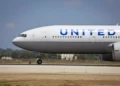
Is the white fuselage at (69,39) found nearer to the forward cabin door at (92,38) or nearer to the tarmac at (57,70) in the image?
the forward cabin door at (92,38)

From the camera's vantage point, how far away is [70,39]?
3284 cm

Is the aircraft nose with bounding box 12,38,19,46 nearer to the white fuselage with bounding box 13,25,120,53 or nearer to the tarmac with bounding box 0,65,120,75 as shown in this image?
the white fuselage with bounding box 13,25,120,53

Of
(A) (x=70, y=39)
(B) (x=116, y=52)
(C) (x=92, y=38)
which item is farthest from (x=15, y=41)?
(B) (x=116, y=52)

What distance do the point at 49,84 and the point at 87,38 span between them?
18.5m

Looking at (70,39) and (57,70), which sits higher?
(70,39)

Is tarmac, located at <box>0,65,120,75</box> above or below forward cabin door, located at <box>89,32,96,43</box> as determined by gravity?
below

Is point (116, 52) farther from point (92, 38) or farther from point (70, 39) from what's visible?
point (70, 39)

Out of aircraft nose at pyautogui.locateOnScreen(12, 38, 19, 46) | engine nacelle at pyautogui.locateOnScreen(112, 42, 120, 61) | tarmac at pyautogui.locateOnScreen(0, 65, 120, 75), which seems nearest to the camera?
tarmac at pyautogui.locateOnScreen(0, 65, 120, 75)

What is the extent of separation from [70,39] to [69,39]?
0.42 ft

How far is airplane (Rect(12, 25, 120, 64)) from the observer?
32.8 meters

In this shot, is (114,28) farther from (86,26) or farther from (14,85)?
(14,85)

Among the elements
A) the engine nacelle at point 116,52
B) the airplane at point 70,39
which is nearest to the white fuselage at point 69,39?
the airplane at point 70,39

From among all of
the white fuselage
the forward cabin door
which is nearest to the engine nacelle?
the white fuselage

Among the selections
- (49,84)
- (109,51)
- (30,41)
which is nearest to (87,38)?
(109,51)
